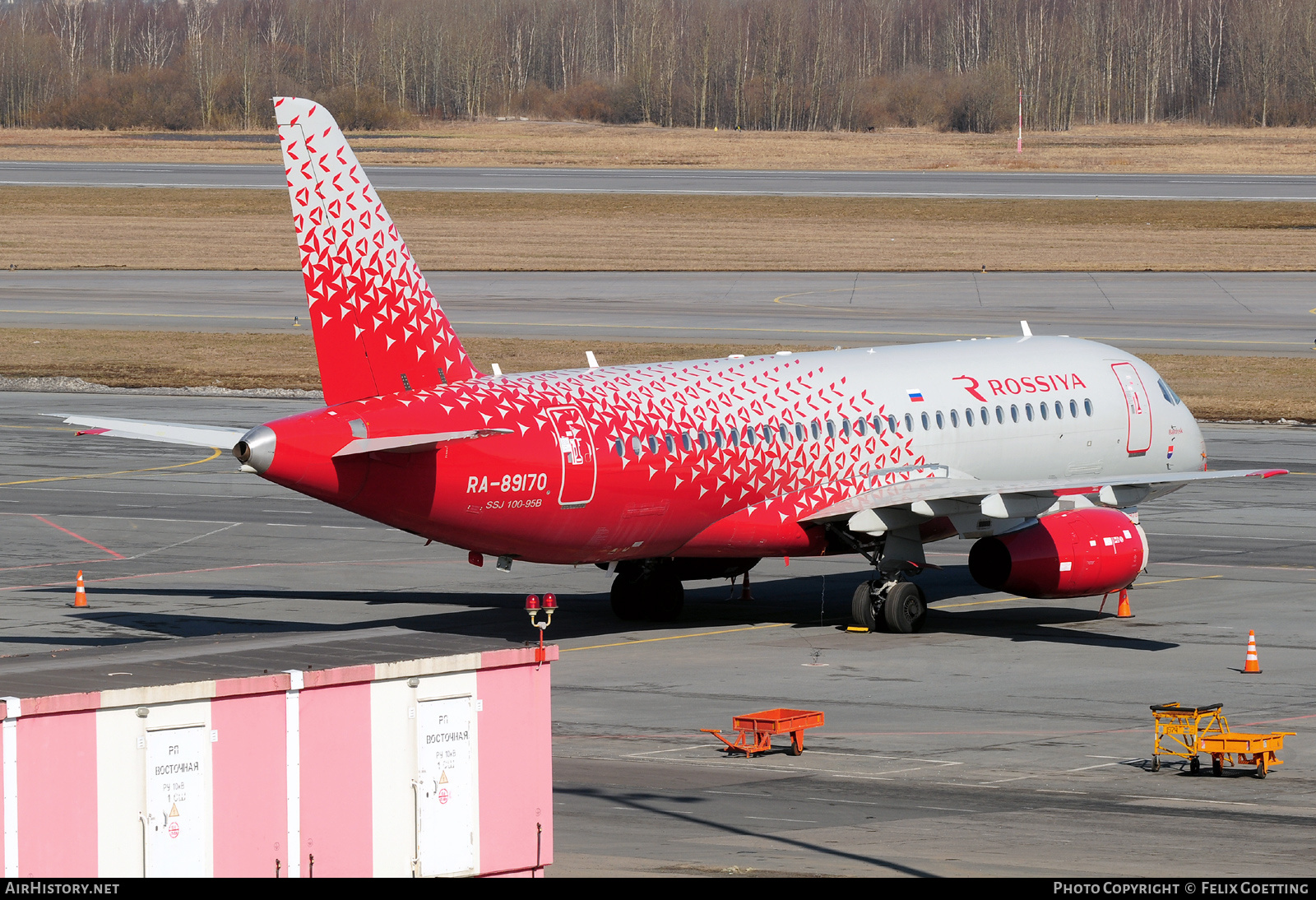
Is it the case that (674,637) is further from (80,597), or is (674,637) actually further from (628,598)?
(80,597)

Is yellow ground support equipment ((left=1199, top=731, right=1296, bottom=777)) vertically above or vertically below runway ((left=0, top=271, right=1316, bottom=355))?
below

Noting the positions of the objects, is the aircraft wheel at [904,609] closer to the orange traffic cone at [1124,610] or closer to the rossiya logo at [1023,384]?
the orange traffic cone at [1124,610]

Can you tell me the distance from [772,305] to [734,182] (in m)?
59.6

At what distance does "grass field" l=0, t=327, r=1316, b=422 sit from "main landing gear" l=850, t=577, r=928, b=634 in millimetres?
30448

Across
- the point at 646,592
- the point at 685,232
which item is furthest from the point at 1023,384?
the point at 685,232

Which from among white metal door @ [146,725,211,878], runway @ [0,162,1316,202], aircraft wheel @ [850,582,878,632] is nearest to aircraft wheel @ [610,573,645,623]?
aircraft wheel @ [850,582,878,632]

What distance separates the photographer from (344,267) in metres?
30.5

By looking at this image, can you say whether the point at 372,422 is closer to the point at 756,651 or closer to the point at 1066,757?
the point at 756,651

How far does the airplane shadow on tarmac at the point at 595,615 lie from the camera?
34312mm

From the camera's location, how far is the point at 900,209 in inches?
5074

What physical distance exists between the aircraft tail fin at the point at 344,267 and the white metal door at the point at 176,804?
1499 cm

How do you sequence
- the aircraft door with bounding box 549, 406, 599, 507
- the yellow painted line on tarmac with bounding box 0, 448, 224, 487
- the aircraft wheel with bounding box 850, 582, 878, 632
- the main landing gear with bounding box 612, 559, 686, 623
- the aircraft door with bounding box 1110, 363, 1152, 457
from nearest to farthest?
the aircraft door with bounding box 549, 406, 599, 507 → the aircraft wheel with bounding box 850, 582, 878, 632 → the main landing gear with bounding box 612, 559, 686, 623 → the aircraft door with bounding box 1110, 363, 1152, 457 → the yellow painted line on tarmac with bounding box 0, 448, 224, 487

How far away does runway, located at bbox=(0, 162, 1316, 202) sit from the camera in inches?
5394

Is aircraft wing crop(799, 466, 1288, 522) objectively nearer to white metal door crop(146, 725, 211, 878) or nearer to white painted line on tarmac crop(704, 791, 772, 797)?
white painted line on tarmac crop(704, 791, 772, 797)
